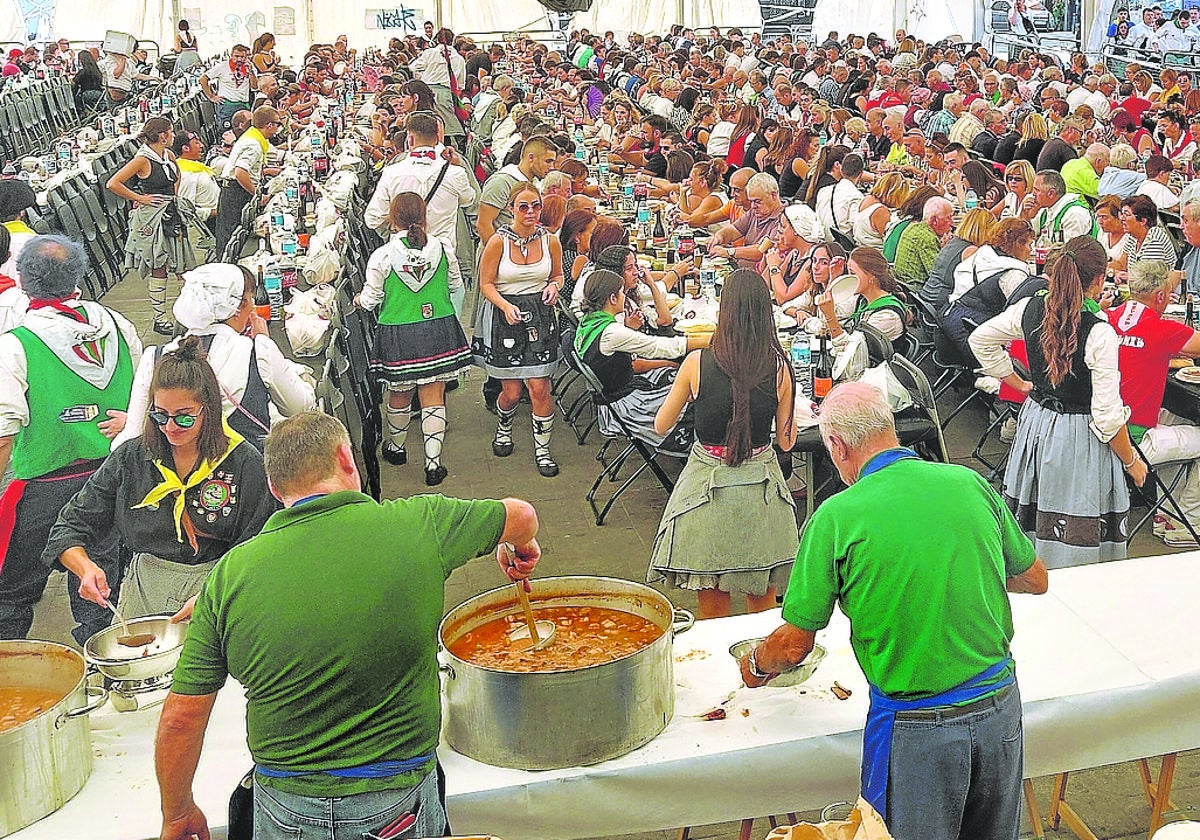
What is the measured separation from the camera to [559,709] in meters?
2.30

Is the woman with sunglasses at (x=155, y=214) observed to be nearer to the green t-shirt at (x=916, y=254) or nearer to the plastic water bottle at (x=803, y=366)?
the green t-shirt at (x=916, y=254)

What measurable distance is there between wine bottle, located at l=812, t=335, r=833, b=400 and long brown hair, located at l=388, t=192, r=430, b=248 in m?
1.72

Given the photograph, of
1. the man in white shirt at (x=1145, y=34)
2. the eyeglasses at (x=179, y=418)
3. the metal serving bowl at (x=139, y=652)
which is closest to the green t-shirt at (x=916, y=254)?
the eyeglasses at (x=179, y=418)

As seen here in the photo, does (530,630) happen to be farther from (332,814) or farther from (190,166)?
(190,166)

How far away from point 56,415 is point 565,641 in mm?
1726

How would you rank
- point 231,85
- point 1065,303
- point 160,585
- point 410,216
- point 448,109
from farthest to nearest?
point 231,85 < point 448,109 < point 410,216 < point 1065,303 < point 160,585

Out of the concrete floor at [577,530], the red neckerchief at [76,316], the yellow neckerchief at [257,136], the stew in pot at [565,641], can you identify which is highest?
the yellow neckerchief at [257,136]

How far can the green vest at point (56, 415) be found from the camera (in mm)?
3432

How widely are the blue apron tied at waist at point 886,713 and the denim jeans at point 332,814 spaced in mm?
830

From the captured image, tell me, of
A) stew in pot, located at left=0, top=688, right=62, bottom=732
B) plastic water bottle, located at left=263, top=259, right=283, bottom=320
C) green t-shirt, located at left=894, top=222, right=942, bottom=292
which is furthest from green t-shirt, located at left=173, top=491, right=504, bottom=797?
green t-shirt, located at left=894, top=222, right=942, bottom=292

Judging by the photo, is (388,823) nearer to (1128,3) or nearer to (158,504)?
(158,504)

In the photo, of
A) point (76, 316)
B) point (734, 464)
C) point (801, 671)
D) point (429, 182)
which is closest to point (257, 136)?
point (429, 182)

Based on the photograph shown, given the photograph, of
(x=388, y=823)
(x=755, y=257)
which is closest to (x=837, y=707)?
(x=388, y=823)

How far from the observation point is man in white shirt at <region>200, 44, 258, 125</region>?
1433 centimetres
